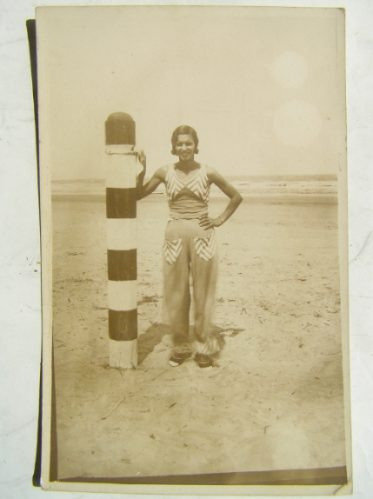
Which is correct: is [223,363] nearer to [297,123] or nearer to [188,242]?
[188,242]

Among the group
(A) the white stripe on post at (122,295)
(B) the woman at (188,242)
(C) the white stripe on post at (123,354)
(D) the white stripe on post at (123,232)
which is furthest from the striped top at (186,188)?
(C) the white stripe on post at (123,354)

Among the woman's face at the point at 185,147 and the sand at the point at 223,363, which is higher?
the woman's face at the point at 185,147

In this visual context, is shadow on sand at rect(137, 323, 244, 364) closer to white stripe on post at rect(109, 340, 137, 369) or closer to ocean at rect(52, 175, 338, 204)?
white stripe on post at rect(109, 340, 137, 369)

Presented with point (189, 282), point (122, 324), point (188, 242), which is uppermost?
point (188, 242)

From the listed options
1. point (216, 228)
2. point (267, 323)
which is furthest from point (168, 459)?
point (216, 228)

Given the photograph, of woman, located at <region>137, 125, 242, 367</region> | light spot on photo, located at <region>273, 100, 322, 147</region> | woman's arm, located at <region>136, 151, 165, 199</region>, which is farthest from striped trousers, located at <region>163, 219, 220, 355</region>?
light spot on photo, located at <region>273, 100, 322, 147</region>

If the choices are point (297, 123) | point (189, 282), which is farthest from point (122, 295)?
point (297, 123)

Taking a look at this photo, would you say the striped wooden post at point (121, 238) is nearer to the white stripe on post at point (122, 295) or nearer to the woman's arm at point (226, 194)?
the white stripe on post at point (122, 295)
